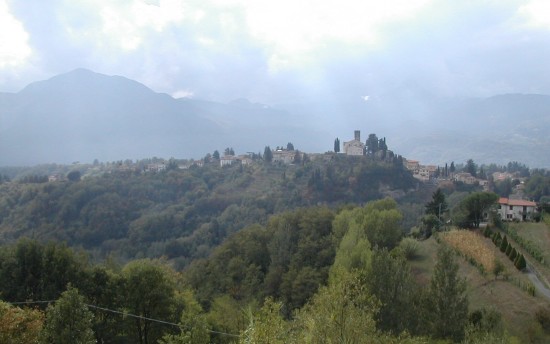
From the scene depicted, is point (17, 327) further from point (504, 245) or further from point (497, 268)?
point (504, 245)

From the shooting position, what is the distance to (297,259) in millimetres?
38000

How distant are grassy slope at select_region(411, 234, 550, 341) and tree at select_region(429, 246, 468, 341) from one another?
3043mm

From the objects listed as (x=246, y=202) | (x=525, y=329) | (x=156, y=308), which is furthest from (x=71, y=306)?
(x=246, y=202)

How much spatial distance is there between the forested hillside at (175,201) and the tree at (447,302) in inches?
2068

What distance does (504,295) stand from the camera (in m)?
24.3

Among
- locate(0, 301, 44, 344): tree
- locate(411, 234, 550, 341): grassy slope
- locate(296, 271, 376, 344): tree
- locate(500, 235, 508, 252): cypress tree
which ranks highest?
locate(296, 271, 376, 344): tree

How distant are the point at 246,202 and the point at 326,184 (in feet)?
61.5

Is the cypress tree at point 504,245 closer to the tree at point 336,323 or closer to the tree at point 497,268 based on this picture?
the tree at point 497,268

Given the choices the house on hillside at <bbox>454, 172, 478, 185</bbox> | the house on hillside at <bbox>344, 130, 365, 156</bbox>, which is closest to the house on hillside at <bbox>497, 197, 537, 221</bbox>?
the house on hillside at <bbox>454, 172, 478, 185</bbox>

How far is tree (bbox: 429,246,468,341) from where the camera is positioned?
19234 mm

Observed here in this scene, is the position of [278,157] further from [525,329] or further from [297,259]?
[525,329]

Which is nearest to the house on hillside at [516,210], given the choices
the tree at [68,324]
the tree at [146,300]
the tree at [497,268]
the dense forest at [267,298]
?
the dense forest at [267,298]

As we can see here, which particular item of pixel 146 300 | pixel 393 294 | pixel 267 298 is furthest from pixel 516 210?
pixel 267 298

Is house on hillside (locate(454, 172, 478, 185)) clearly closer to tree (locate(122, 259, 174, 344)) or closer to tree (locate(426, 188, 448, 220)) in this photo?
Answer: tree (locate(426, 188, 448, 220))
